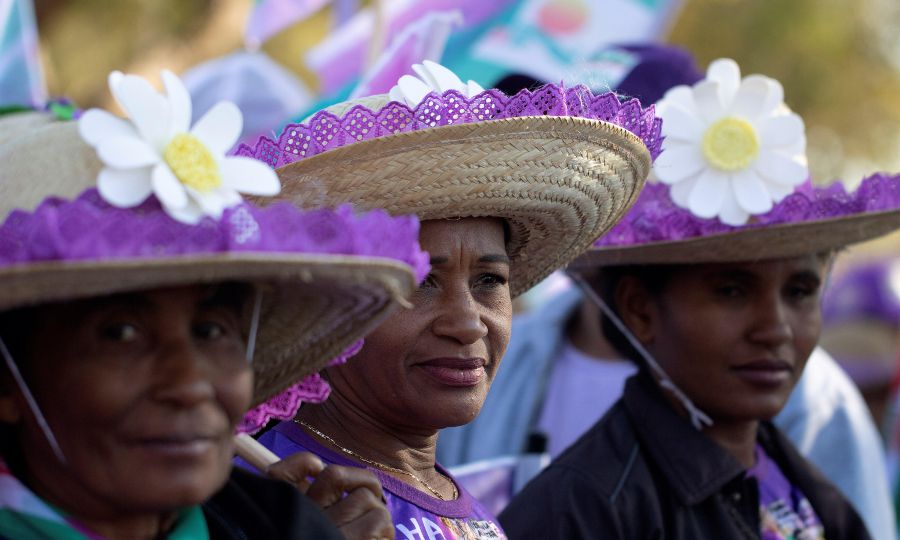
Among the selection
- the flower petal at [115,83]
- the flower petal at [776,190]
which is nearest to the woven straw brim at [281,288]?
the flower petal at [115,83]

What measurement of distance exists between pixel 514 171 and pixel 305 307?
0.64m

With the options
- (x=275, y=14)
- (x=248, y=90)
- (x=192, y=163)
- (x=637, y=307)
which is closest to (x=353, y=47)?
(x=275, y=14)

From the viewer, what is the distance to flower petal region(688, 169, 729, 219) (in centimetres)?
350

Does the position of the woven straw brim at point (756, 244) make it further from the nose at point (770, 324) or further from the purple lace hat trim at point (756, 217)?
the nose at point (770, 324)

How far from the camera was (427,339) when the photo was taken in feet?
9.29

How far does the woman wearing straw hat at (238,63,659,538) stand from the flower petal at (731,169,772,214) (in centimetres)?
51

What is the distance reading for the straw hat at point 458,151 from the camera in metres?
2.61

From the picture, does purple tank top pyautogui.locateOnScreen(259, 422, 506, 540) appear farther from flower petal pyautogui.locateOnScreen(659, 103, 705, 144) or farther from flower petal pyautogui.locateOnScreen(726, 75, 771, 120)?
flower petal pyautogui.locateOnScreen(726, 75, 771, 120)

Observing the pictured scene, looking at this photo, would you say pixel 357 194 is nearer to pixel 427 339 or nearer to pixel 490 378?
pixel 427 339

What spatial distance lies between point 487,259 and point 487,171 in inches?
11.1

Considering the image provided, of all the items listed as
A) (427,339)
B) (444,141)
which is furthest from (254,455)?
(444,141)

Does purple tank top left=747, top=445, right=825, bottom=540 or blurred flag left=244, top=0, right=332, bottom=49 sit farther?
blurred flag left=244, top=0, right=332, bottom=49

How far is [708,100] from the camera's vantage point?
3676 mm

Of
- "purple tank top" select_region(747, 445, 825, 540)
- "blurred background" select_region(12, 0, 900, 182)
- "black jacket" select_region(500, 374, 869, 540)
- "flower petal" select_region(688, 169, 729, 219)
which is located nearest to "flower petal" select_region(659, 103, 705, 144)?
"flower petal" select_region(688, 169, 729, 219)
